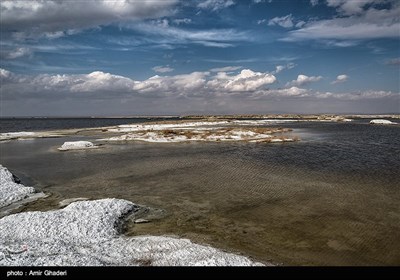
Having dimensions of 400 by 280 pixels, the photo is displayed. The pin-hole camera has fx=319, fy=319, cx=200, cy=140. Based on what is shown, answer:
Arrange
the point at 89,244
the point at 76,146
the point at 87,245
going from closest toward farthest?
the point at 87,245, the point at 89,244, the point at 76,146

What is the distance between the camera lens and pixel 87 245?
47.0ft

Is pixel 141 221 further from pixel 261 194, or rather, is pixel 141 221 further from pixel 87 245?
pixel 261 194

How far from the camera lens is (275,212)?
Answer: 63.9 feet

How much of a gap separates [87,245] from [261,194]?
44.1 ft

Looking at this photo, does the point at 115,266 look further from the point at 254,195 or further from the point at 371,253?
the point at 254,195

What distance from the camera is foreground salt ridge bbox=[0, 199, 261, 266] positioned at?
12.2 meters

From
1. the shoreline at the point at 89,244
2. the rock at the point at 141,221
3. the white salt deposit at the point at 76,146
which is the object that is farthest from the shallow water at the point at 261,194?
the white salt deposit at the point at 76,146

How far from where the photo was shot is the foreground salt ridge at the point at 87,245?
12.2m

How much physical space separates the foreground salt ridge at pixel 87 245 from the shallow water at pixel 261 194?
161 cm

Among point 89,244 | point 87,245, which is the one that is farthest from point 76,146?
point 87,245

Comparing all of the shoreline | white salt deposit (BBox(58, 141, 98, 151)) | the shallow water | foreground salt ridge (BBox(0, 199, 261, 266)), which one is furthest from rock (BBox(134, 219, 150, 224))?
white salt deposit (BBox(58, 141, 98, 151))
